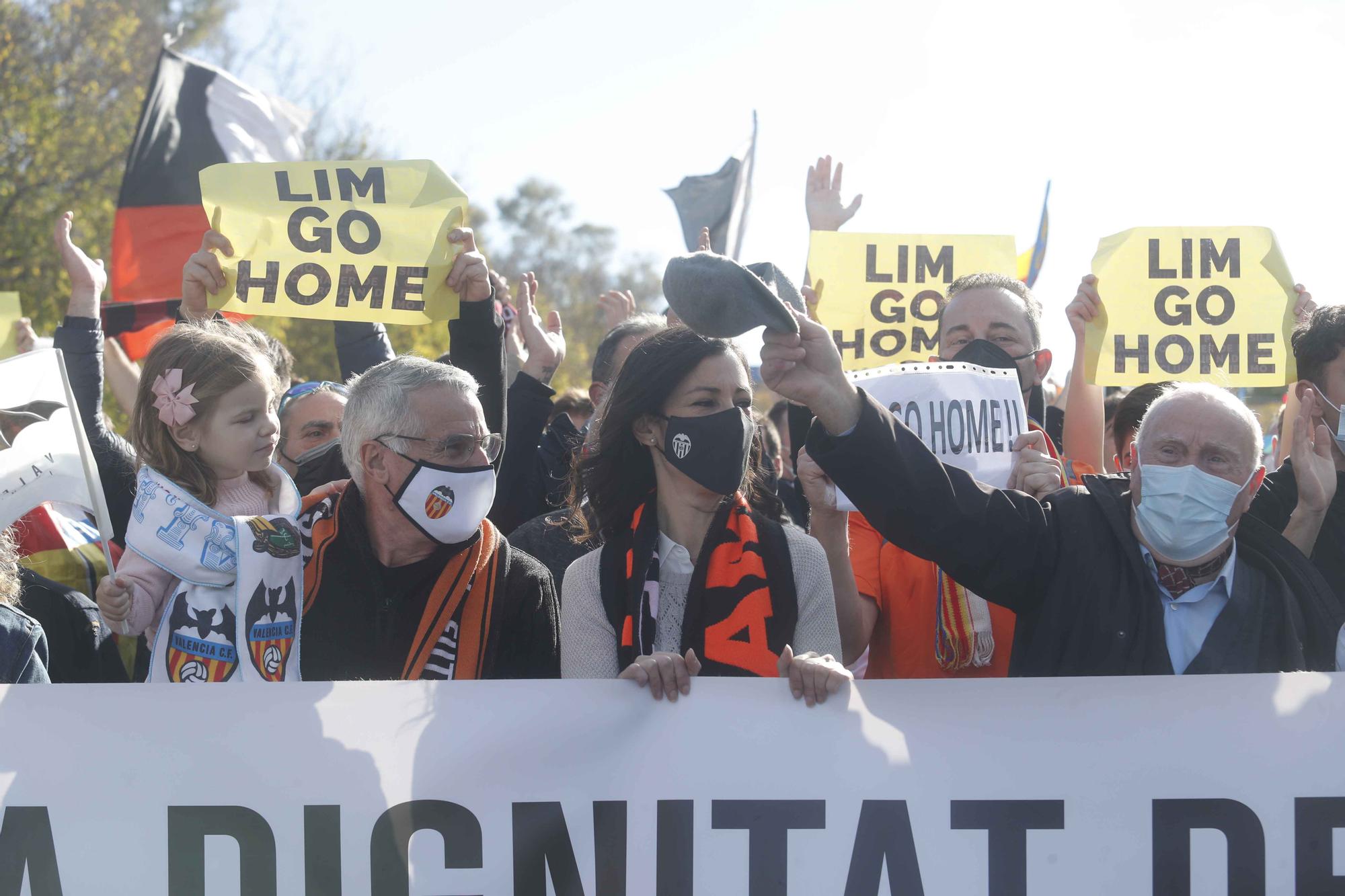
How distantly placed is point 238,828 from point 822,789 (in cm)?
113

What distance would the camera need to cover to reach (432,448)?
2.98 m

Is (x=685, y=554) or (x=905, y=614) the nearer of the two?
(x=685, y=554)

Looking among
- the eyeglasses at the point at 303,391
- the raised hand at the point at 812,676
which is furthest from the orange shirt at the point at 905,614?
the eyeglasses at the point at 303,391

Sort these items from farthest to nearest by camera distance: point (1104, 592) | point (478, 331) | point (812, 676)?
point (478, 331) → point (1104, 592) → point (812, 676)

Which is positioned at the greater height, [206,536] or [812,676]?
[206,536]

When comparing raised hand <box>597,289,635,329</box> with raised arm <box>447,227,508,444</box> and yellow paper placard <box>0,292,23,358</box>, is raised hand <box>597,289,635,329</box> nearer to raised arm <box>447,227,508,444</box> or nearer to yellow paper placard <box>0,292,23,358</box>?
raised arm <box>447,227,508,444</box>

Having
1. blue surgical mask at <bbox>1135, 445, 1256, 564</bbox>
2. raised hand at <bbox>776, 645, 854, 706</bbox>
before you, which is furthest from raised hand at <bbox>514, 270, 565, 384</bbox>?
blue surgical mask at <bbox>1135, 445, 1256, 564</bbox>

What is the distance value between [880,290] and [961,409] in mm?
1587

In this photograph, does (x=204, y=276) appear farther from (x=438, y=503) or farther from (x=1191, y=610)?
(x=1191, y=610)

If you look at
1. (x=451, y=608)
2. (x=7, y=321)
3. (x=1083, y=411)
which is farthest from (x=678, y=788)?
(x=7, y=321)

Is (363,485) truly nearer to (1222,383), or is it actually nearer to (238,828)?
(238,828)

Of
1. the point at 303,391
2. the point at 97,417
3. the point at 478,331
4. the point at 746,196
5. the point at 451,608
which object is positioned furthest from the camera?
the point at 746,196

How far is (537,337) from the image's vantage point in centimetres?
475

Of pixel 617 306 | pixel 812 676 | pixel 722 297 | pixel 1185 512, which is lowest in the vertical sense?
pixel 812 676
